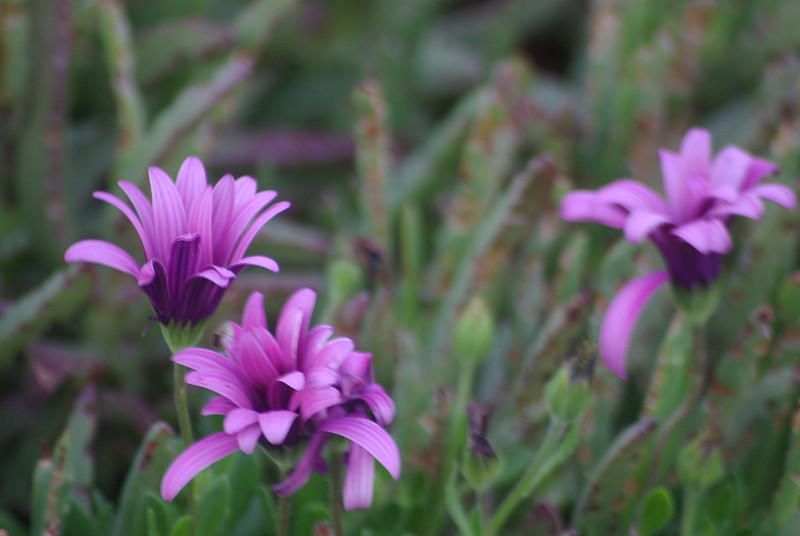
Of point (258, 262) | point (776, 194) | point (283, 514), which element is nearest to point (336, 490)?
point (283, 514)

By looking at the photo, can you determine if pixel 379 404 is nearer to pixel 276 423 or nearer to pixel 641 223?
pixel 276 423

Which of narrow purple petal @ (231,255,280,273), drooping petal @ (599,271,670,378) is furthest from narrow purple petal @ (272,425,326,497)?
drooping petal @ (599,271,670,378)

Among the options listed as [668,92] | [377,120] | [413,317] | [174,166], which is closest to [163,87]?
[174,166]

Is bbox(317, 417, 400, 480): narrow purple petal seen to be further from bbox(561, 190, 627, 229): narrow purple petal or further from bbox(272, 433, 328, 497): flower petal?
bbox(561, 190, 627, 229): narrow purple petal

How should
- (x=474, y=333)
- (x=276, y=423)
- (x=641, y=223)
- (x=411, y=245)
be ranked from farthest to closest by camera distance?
(x=411, y=245) < (x=474, y=333) < (x=641, y=223) < (x=276, y=423)

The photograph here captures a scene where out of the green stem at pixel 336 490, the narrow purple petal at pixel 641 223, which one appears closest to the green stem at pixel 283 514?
the green stem at pixel 336 490

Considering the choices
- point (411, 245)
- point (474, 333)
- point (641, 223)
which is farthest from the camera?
point (411, 245)

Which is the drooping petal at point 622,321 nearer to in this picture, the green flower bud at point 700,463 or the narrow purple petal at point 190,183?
the green flower bud at point 700,463
